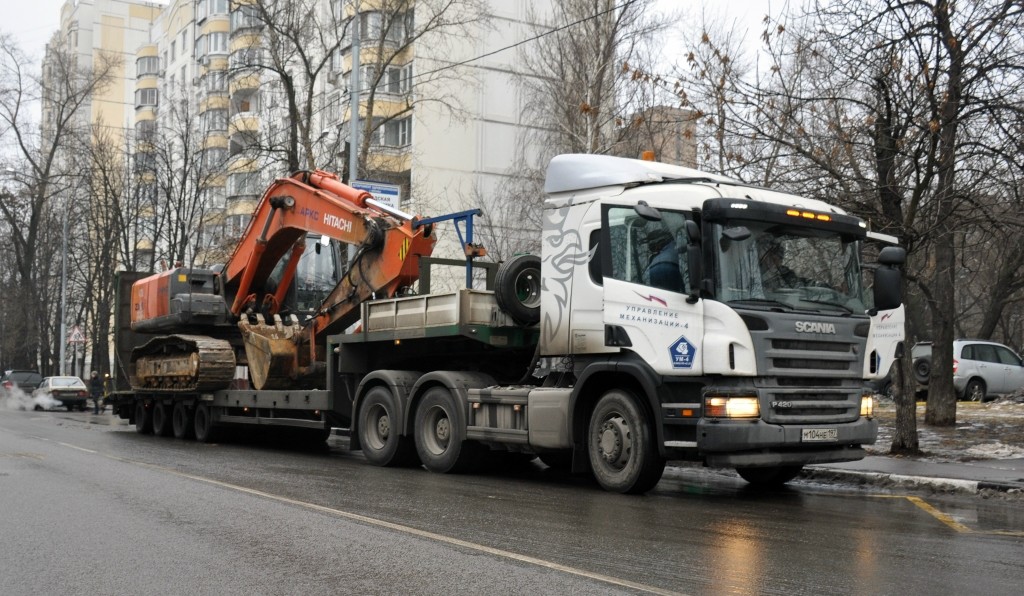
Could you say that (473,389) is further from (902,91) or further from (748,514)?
(902,91)

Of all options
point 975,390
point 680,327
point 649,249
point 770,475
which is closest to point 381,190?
point 770,475

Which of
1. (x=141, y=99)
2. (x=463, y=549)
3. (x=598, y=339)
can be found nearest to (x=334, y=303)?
(x=598, y=339)

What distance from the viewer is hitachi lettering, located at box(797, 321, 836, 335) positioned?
10602 millimetres

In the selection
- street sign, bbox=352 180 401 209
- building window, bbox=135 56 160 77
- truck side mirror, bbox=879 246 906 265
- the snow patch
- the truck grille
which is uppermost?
building window, bbox=135 56 160 77

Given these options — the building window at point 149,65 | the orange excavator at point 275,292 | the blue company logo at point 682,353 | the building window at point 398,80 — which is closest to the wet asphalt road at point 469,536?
the blue company logo at point 682,353

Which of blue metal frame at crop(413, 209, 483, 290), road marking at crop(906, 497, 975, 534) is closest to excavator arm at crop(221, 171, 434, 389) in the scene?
blue metal frame at crop(413, 209, 483, 290)

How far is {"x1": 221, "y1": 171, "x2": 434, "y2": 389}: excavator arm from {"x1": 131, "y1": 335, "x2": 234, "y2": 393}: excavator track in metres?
0.54

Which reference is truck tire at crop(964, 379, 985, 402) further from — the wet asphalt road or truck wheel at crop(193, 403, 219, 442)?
truck wheel at crop(193, 403, 219, 442)

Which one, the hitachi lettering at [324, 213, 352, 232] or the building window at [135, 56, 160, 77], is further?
the building window at [135, 56, 160, 77]

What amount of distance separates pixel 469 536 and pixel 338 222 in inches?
351

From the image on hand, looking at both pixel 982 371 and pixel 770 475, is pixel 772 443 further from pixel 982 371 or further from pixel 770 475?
pixel 982 371

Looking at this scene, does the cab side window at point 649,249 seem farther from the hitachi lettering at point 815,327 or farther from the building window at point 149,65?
the building window at point 149,65

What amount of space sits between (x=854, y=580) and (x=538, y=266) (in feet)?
22.5

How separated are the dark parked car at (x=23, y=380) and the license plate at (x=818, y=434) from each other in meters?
46.5
